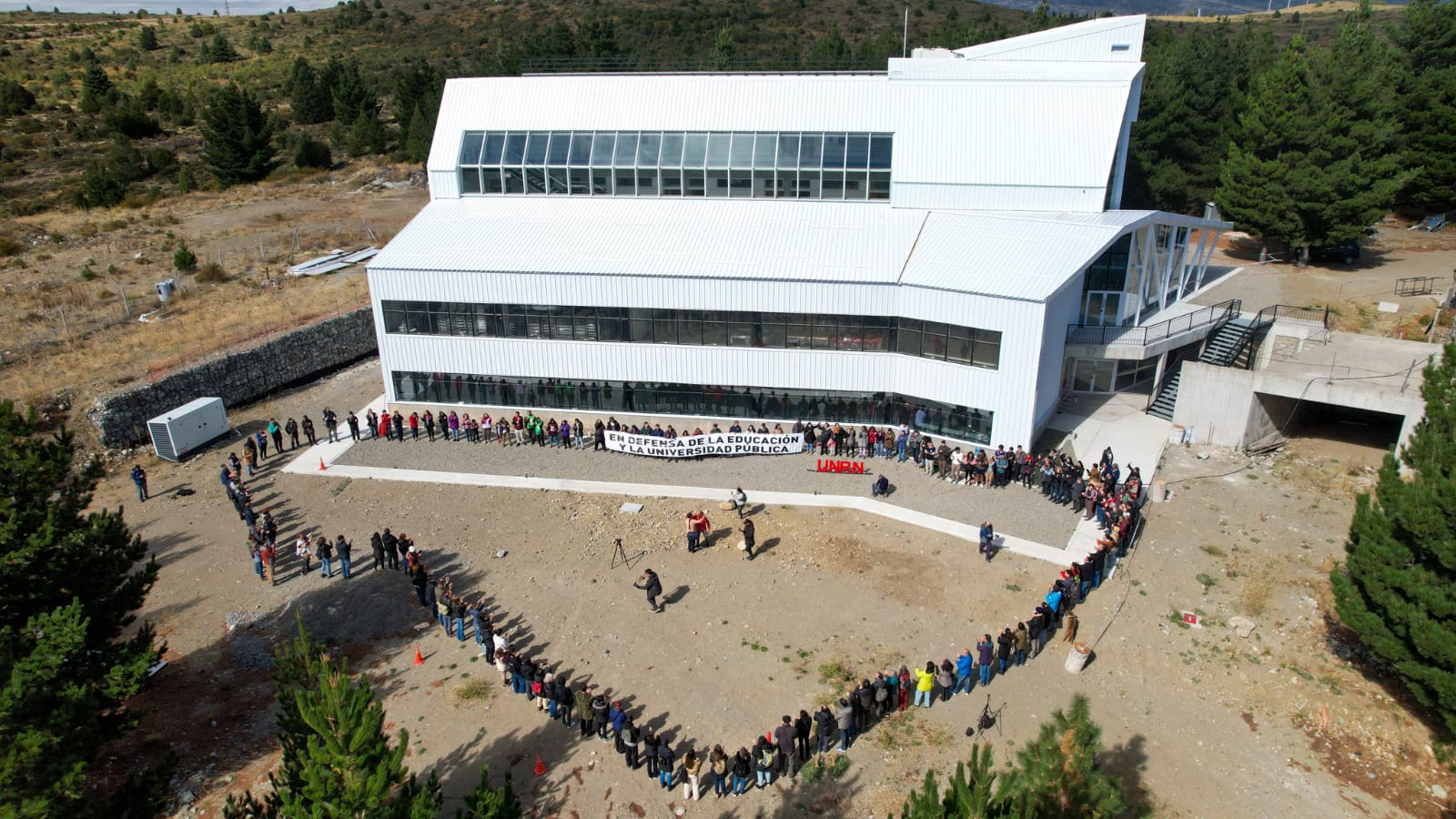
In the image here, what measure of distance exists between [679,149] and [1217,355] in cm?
2126

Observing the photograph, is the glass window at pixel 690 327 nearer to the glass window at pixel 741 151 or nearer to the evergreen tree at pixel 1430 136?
the glass window at pixel 741 151

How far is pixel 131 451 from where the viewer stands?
30.9 metres

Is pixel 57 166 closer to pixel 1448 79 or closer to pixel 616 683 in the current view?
pixel 616 683

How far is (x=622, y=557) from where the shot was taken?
77.5 feet

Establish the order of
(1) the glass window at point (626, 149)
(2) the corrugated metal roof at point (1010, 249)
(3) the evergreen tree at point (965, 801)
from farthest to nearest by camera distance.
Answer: (1) the glass window at point (626, 149) → (2) the corrugated metal roof at point (1010, 249) → (3) the evergreen tree at point (965, 801)

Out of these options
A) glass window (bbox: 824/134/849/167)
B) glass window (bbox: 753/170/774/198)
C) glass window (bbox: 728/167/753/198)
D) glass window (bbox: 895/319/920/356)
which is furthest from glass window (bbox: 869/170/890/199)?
glass window (bbox: 895/319/920/356)

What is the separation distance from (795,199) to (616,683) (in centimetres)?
2001

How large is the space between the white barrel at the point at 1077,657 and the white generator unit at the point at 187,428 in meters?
28.9

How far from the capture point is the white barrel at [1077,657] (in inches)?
736

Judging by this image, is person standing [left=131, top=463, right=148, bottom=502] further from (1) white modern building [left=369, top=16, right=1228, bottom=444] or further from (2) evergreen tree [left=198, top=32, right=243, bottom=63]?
(2) evergreen tree [left=198, top=32, right=243, bottom=63]

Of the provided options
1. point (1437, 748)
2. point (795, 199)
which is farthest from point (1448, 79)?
point (1437, 748)

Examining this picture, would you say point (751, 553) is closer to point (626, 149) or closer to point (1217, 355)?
point (626, 149)

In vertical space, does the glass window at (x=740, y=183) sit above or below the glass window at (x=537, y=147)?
below

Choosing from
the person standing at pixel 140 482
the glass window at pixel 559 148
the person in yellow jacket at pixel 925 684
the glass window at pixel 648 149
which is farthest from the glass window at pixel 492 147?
the person in yellow jacket at pixel 925 684
